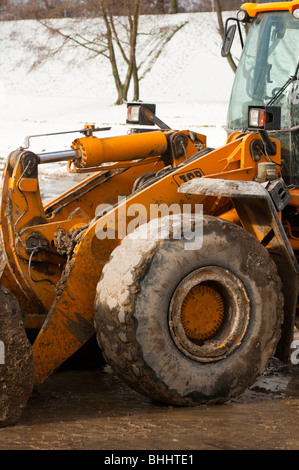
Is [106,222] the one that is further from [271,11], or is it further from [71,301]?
[271,11]

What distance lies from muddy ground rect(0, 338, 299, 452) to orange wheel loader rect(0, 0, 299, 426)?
6.5 inches

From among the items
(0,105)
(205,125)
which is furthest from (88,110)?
(205,125)

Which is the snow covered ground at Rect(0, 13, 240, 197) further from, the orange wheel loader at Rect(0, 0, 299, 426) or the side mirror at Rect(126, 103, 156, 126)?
the orange wheel loader at Rect(0, 0, 299, 426)

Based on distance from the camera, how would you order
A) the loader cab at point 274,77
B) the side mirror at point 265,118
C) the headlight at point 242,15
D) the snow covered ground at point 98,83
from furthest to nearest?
the snow covered ground at point 98,83 < the headlight at point 242,15 < the loader cab at point 274,77 < the side mirror at point 265,118

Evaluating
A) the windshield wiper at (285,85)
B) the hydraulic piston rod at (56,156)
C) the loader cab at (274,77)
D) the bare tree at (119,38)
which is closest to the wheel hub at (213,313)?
the hydraulic piston rod at (56,156)

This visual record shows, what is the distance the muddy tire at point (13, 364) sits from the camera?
427 cm

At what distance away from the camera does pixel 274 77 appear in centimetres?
668

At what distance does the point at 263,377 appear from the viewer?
5816mm

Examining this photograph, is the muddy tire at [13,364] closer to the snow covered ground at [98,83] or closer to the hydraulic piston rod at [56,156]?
the hydraulic piston rod at [56,156]

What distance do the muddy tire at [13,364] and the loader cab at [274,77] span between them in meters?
3.05

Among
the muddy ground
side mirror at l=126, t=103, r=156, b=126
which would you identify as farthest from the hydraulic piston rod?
the muddy ground

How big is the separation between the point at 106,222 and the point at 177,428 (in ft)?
4.98

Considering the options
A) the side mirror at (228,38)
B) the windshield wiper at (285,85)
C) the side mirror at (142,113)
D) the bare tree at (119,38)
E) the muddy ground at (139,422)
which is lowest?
the muddy ground at (139,422)

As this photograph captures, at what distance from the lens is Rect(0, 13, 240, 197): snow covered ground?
88.5ft
